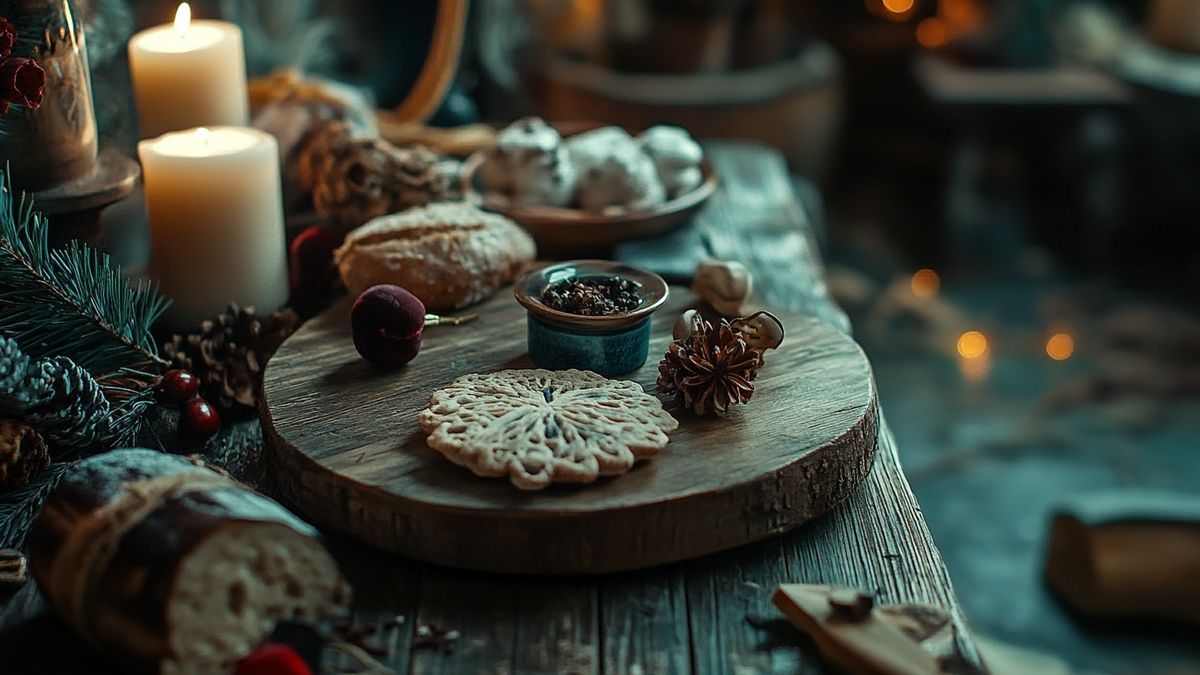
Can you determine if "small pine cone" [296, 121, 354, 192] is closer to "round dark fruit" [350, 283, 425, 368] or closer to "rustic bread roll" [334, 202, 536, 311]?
"rustic bread roll" [334, 202, 536, 311]

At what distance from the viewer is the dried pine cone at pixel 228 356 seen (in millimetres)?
1027

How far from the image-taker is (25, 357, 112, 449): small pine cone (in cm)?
87

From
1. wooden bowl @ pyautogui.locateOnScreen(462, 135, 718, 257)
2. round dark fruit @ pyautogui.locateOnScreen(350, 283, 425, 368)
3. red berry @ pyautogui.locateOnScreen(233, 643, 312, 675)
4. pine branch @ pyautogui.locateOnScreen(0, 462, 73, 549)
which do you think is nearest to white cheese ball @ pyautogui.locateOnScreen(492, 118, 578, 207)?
wooden bowl @ pyautogui.locateOnScreen(462, 135, 718, 257)

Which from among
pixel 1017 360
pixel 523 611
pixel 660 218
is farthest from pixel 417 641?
pixel 1017 360

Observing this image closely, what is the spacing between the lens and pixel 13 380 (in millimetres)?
834

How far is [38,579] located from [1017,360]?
2.11m

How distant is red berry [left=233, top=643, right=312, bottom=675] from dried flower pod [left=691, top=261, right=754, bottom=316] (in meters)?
0.56

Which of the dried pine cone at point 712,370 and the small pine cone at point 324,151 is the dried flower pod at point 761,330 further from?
the small pine cone at point 324,151

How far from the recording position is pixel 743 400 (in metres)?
0.93

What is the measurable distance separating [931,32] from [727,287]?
2.36 metres

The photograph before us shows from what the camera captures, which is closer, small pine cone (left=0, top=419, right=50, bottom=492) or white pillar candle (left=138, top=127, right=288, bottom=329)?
small pine cone (left=0, top=419, right=50, bottom=492)

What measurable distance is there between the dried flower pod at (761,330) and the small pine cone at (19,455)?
547 millimetres

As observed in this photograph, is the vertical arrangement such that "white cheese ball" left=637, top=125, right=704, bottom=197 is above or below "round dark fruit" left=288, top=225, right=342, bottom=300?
above

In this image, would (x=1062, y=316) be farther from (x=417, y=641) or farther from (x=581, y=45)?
(x=417, y=641)
